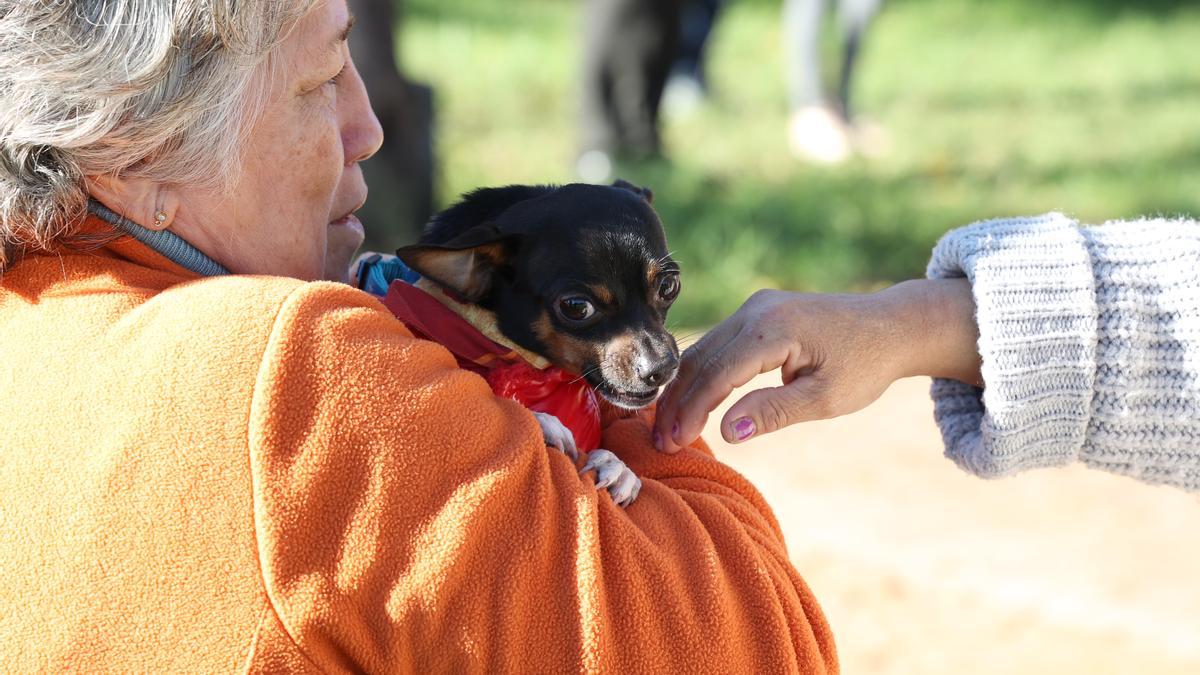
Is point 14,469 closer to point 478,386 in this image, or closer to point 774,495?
point 478,386

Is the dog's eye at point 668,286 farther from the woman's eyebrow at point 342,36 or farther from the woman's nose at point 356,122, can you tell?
the woman's eyebrow at point 342,36

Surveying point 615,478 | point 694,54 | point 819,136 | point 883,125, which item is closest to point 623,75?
point 819,136

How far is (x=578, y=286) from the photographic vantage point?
2225mm

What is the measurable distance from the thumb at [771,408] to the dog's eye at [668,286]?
1.10ft

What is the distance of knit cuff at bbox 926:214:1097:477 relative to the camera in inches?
79.7

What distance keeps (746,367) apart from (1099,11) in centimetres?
1318

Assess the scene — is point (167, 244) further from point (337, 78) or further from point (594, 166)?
point (594, 166)

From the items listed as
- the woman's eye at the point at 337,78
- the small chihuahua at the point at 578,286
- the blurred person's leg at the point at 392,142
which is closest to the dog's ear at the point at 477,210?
the small chihuahua at the point at 578,286

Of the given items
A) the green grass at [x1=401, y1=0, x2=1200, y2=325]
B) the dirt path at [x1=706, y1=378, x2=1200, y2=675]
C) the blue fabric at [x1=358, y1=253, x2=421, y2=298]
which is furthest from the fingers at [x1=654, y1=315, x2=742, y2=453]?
the green grass at [x1=401, y1=0, x2=1200, y2=325]

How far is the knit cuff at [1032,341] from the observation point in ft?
6.64

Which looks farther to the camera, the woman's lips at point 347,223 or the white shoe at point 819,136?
the white shoe at point 819,136

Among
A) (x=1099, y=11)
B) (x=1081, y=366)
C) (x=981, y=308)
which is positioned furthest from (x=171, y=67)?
(x=1099, y=11)

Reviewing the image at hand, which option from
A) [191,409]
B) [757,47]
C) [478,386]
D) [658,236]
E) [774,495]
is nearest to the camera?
[191,409]

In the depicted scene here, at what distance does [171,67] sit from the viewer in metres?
1.72
